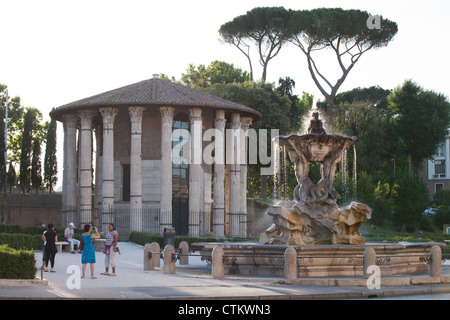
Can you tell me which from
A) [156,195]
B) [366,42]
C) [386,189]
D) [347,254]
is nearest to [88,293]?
[347,254]

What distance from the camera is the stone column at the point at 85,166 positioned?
45.8 meters

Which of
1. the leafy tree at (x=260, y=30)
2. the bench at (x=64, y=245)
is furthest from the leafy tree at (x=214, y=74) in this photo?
the bench at (x=64, y=245)

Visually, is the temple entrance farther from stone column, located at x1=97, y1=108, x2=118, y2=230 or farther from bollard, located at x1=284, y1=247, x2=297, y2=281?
bollard, located at x1=284, y1=247, x2=297, y2=281

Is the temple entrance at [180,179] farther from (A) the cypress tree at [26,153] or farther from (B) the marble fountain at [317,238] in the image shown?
(B) the marble fountain at [317,238]

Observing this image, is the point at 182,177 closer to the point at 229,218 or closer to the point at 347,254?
the point at 229,218

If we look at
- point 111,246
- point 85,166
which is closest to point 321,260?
point 111,246

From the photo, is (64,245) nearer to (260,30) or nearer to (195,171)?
(195,171)

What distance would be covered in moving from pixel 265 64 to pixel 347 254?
4969cm

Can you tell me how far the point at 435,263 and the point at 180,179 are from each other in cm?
2927

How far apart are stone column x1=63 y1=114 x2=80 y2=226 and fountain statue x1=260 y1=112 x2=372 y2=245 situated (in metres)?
27.8

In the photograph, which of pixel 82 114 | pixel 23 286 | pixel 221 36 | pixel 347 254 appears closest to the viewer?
pixel 23 286

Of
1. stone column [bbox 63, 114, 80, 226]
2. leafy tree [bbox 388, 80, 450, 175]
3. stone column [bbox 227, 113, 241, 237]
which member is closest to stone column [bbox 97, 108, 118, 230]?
stone column [bbox 63, 114, 80, 226]

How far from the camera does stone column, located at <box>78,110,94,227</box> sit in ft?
150

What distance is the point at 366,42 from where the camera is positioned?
64438 millimetres
